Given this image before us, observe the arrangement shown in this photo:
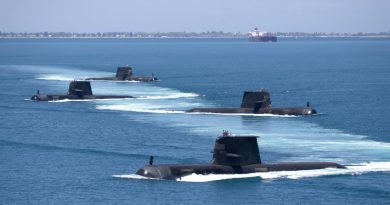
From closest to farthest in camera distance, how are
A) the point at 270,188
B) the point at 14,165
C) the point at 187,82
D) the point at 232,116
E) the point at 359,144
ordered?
the point at 270,188 < the point at 14,165 < the point at 359,144 < the point at 232,116 < the point at 187,82

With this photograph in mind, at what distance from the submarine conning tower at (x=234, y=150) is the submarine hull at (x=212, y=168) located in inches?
10.6

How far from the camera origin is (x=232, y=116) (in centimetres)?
9550

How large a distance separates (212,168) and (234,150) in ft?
4.78

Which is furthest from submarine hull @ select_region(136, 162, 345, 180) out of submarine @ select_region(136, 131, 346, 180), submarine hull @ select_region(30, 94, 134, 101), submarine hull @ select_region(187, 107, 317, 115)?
submarine hull @ select_region(30, 94, 134, 101)

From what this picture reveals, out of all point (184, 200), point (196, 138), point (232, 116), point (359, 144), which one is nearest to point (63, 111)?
point (232, 116)

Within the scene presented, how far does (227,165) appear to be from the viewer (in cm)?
5866

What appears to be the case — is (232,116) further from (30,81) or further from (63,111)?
(30,81)

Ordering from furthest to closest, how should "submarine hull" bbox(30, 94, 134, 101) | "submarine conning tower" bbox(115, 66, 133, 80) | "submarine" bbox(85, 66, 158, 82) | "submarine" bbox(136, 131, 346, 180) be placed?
"submarine" bbox(85, 66, 158, 82), "submarine conning tower" bbox(115, 66, 133, 80), "submarine hull" bbox(30, 94, 134, 101), "submarine" bbox(136, 131, 346, 180)

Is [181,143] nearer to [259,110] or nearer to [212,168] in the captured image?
[212,168]

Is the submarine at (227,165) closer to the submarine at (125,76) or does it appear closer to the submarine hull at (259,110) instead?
the submarine hull at (259,110)

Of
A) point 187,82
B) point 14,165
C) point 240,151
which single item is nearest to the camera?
point 240,151

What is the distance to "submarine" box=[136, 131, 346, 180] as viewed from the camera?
57031 millimetres

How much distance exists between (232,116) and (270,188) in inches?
1599

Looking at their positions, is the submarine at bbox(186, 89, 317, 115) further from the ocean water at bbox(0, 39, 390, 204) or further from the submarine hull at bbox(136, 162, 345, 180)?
the submarine hull at bbox(136, 162, 345, 180)
